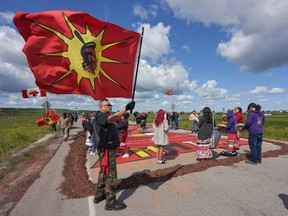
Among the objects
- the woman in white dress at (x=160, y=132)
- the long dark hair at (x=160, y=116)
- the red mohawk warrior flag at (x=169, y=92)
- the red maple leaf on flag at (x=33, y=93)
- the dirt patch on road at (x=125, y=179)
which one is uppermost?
the red mohawk warrior flag at (x=169, y=92)

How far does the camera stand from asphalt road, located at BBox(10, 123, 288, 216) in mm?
3980

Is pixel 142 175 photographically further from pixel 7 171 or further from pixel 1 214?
pixel 7 171

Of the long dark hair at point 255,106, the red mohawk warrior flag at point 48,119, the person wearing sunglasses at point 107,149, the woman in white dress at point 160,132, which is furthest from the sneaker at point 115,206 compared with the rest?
the red mohawk warrior flag at point 48,119

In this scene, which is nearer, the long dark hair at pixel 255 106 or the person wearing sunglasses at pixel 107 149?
the person wearing sunglasses at pixel 107 149

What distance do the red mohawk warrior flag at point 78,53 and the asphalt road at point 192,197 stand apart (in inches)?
88.3

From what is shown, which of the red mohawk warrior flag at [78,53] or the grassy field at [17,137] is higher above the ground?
the red mohawk warrior flag at [78,53]

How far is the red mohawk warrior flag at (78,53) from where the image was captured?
14.3 feet

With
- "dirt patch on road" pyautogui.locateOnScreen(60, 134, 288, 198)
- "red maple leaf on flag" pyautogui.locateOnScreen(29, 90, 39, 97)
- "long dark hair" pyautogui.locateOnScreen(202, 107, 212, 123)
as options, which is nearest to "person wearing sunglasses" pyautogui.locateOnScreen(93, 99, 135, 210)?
"dirt patch on road" pyautogui.locateOnScreen(60, 134, 288, 198)

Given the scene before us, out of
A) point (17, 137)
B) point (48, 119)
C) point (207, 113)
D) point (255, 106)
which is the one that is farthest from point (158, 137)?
point (17, 137)

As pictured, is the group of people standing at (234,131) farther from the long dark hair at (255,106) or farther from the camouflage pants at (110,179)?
the camouflage pants at (110,179)

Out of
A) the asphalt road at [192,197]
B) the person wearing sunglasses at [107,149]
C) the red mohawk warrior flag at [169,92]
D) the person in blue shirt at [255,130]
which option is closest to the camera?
the asphalt road at [192,197]

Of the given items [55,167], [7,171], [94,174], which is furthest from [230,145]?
[7,171]

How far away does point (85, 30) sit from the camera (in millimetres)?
4629

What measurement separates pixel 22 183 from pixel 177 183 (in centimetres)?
430
